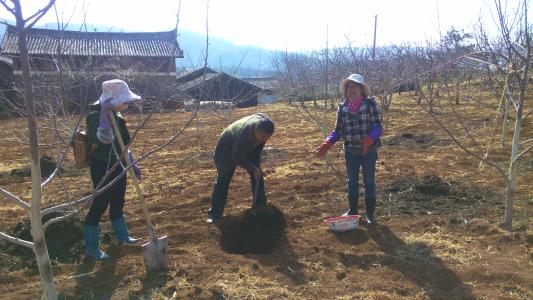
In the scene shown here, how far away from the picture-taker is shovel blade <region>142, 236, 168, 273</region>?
10.9 ft

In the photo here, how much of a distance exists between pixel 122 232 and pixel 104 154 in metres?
0.78

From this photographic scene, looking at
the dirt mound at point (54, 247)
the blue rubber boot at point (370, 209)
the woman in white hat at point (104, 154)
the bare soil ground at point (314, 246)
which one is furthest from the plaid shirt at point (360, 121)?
the dirt mound at point (54, 247)

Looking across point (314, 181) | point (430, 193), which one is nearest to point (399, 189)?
point (430, 193)

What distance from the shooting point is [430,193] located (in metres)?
5.21

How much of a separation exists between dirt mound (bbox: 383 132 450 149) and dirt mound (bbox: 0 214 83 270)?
634 cm

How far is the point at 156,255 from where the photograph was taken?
335 centimetres

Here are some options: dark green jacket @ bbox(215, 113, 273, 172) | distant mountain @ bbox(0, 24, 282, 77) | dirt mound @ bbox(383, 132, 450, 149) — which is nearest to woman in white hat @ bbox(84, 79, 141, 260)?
distant mountain @ bbox(0, 24, 282, 77)

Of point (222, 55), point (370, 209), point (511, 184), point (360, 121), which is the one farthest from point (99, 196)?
point (222, 55)

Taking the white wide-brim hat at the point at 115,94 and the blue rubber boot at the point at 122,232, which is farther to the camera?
the blue rubber boot at the point at 122,232

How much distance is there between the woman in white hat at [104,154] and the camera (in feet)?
11.0

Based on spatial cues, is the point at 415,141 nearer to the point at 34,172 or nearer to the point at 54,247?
the point at 54,247

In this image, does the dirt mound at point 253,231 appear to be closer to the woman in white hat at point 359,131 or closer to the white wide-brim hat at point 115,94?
the woman in white hat at point 359,131

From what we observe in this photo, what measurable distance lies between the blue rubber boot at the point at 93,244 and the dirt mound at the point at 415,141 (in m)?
6.40

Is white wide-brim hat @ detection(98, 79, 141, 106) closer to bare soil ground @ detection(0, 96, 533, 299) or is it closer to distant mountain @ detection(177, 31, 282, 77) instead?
distant mountain @ detection(177, 31, 282, 77)
